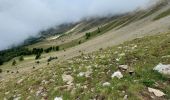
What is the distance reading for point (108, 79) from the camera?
2442cm

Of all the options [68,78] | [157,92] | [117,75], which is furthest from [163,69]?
[68,78]

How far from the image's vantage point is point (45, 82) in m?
27.1

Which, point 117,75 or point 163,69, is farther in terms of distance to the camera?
point 163,69

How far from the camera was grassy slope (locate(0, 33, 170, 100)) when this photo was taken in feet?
74.2

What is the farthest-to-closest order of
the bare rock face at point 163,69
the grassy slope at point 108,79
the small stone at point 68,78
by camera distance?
the small stone at point 68,78, the bare rock face at point 163,69, the grassy slope at point 108,79

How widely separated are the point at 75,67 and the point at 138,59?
476cm

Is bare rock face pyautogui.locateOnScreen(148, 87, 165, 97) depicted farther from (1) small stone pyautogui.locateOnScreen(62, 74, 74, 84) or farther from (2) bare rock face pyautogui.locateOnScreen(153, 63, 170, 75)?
(1) small stone pyautogui.locateOnScreen(62, 74, 74, 84)

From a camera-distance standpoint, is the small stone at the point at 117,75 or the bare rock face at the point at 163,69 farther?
the bare rock face at the point at 163,69

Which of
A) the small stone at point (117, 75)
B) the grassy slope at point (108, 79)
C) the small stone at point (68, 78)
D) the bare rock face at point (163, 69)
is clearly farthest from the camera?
the small stone at point (68, 78)

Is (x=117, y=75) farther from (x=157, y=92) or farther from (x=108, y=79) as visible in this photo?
(x=157, y=92)

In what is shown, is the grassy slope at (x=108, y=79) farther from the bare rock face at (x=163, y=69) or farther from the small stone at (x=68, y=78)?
the bare rock face at (x=163, y=69)

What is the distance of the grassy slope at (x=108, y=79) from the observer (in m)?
22.6

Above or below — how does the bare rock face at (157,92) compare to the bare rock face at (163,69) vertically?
below

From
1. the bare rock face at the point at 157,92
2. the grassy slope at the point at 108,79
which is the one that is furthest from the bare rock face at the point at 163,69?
the bare rock face at the point at 157,92
